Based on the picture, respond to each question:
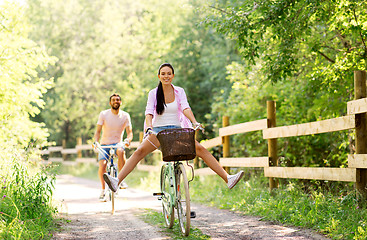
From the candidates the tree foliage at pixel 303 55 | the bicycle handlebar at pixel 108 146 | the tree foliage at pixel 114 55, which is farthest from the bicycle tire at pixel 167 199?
the tree foliage at pixel 114 55

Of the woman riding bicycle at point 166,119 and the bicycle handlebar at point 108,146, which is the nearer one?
the woman riding bicycle at point 166,119

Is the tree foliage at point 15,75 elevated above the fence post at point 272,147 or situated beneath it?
elevated above

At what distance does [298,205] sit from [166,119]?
2473 millimetres

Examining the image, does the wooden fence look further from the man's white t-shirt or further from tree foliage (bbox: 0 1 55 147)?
tree foliage (bbox: 0 1 55 147)

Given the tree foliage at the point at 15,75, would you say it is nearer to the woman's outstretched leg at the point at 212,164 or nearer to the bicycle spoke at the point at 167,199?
the bicycle spoke at the point at 167,199

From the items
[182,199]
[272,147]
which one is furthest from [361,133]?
[182,199]

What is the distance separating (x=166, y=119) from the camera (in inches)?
250

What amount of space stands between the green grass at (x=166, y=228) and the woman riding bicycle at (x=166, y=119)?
29.3 inches

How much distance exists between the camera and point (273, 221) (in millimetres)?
7152

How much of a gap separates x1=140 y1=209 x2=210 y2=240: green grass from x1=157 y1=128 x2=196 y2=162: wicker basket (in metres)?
1.01

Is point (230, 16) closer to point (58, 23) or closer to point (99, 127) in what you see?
point (99, 127)

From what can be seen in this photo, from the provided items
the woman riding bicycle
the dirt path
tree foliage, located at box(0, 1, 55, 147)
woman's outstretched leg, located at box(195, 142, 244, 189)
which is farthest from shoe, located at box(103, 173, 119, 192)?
tree foliage, located at box(0, 1, 55, 147)

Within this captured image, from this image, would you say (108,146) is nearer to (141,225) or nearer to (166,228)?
(141,225)

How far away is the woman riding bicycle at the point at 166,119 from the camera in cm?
629
